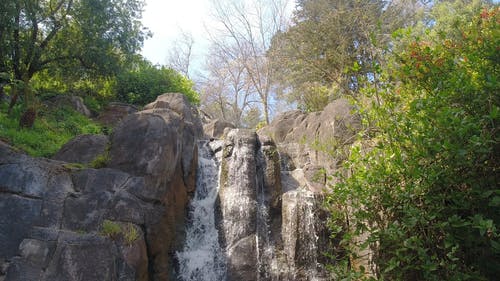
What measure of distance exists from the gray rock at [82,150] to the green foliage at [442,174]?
6.57 meters

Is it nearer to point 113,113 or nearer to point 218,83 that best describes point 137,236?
point 113,113

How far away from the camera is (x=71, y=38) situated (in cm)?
1340

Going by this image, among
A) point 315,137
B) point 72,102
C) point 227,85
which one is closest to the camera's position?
point 315,137

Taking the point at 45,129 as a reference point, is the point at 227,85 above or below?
above

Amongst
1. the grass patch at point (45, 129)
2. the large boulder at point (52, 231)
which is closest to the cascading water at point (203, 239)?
the large boulder at point (52, 231)

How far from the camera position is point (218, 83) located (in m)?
28.0

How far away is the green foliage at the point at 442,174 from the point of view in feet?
13.2

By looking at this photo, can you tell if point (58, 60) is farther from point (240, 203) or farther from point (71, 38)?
point (240, 203)

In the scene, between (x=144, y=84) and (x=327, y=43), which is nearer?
(x=144, y=84)

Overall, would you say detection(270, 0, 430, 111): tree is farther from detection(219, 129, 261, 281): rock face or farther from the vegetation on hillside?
the vegetation on hillside

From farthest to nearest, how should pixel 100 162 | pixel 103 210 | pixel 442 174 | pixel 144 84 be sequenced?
1. pixel 144 84
2. pixel 100 162
3. pixel 103 210
4. pixel 442 174

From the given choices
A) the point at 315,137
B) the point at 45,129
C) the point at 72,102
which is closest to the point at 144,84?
the point at 72,102

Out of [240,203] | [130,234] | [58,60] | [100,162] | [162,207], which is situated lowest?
[130,234]

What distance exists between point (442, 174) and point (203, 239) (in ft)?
21.5
